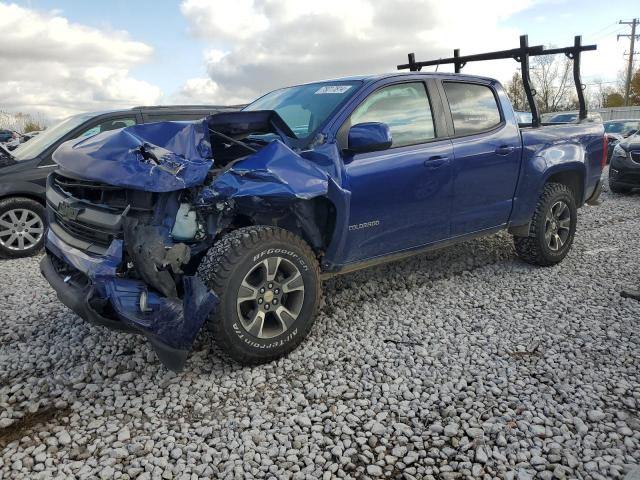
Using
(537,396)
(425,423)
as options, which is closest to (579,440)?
(537,396)

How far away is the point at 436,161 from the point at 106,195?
96.3 inches

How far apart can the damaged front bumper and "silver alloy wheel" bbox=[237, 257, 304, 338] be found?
29 centimetres

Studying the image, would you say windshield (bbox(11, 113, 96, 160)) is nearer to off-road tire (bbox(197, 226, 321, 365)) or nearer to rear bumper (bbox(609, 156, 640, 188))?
off-road tire (bbox(197, 226, 321, 365))

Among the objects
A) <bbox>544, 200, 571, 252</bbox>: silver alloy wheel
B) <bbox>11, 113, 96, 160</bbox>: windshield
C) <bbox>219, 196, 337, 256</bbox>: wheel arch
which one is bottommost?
<bbox>544, 200, 571, 252</bbox>: silver alloy wheel

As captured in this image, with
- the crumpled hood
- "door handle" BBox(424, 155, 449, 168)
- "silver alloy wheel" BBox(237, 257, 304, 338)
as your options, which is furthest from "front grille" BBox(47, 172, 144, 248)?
"door handle" BBox(424, 155, 449, 168)

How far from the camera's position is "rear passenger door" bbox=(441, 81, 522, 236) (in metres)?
Result: 4.37

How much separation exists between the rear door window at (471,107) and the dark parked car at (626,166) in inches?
262

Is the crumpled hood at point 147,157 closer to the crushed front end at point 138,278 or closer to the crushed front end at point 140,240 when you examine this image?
the crushed front end at point 140,240

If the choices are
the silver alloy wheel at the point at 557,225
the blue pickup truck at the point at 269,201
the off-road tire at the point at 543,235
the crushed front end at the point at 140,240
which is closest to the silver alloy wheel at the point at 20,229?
the blue pickup truck at the point at 269,201

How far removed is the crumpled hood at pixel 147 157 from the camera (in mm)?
2955

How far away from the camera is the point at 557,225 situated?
5.38 m

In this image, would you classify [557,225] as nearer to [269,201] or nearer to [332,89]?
[332,89]

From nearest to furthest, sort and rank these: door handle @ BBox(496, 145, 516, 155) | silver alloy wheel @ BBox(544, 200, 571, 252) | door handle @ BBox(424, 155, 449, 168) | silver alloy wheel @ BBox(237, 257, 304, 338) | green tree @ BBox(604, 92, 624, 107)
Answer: silver alloy wheel @ BBox(237, 257, 304, 338) → door handle @ BBox(424, 155, 449, 168) → door handle @ BBox(496, 145, 516, 155) → silver alloy wheel @ BBox(544, 200, 571, 252) → green tree @ BBox(604, 92, 624, 107)

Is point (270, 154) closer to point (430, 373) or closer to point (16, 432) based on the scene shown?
point (430, 373)
